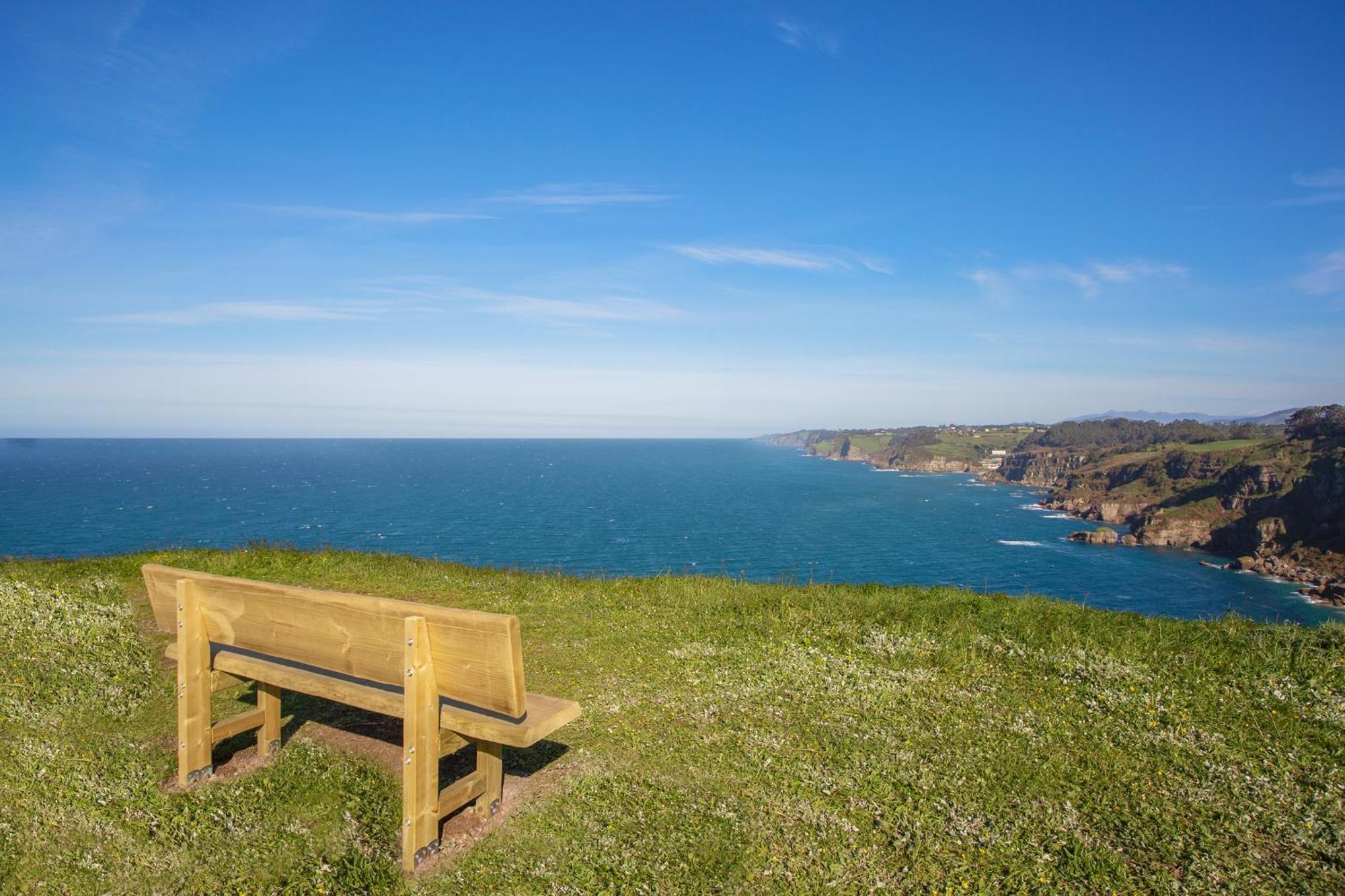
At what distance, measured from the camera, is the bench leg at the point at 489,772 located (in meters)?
5.67

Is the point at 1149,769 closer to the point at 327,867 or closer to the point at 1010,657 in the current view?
the point at 1010,657

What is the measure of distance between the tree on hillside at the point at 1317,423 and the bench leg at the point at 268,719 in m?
164

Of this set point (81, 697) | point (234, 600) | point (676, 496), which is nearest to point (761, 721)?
point (234, 600)

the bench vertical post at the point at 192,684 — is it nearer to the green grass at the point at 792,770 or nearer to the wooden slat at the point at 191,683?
the wooden slat at the point at 191,683

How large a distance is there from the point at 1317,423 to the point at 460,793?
174425 mm

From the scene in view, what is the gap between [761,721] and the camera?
25.1ft

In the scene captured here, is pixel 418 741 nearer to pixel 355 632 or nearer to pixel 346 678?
pixel 355 632

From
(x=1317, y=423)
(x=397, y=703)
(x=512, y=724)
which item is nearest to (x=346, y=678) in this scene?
(x=397, y=703)

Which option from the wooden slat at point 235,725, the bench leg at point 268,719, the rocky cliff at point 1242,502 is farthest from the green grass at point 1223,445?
the wooden slat at point 235,725

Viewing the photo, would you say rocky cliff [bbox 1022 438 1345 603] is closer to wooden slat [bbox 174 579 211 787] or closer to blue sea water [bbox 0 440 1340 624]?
blue sea water [bbox 0 440 1340 624]

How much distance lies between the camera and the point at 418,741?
498 cm

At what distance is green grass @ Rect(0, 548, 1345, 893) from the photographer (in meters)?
5.02

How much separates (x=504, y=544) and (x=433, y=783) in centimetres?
6784

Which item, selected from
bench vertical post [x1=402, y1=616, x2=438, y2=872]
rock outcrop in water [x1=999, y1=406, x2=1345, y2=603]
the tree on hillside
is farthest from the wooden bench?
the tree on hillside
